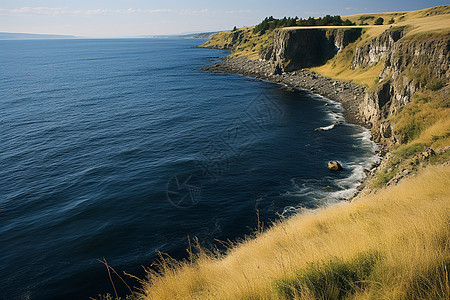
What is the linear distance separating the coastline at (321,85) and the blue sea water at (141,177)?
72.7 inches

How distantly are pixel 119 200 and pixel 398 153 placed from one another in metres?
25.7

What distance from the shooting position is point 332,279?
5.79 m

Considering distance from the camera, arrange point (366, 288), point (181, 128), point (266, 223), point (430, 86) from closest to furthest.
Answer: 1. point (366, 288)
2. point (266, 223)
3. point (430, 86)
4. point (181, 128)

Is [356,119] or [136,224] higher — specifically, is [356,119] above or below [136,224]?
above

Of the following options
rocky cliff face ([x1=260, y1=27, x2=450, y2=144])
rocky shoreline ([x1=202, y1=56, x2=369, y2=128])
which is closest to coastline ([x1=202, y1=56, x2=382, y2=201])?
rocky shoreline ([x1=202, y1=56, x2=369, y2=128])

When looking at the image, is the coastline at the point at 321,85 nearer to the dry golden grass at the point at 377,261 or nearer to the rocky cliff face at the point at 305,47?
the rocky cliff face at the point at 305,47

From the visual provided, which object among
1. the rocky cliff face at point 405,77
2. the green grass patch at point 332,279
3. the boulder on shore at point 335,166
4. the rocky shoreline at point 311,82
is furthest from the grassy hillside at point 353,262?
the rocky shoreline at point 311,82

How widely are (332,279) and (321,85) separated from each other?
65.5 meters

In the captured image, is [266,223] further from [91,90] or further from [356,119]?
[91,90]

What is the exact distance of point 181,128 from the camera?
130ft

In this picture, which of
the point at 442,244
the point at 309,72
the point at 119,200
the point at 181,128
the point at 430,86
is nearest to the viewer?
the point at 442,244

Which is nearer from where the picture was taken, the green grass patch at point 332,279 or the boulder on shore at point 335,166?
the green grass patch at point 332,279

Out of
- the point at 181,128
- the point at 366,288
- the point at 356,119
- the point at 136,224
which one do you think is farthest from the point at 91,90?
the point at 366,288

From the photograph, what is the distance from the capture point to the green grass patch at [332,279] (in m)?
5.48
